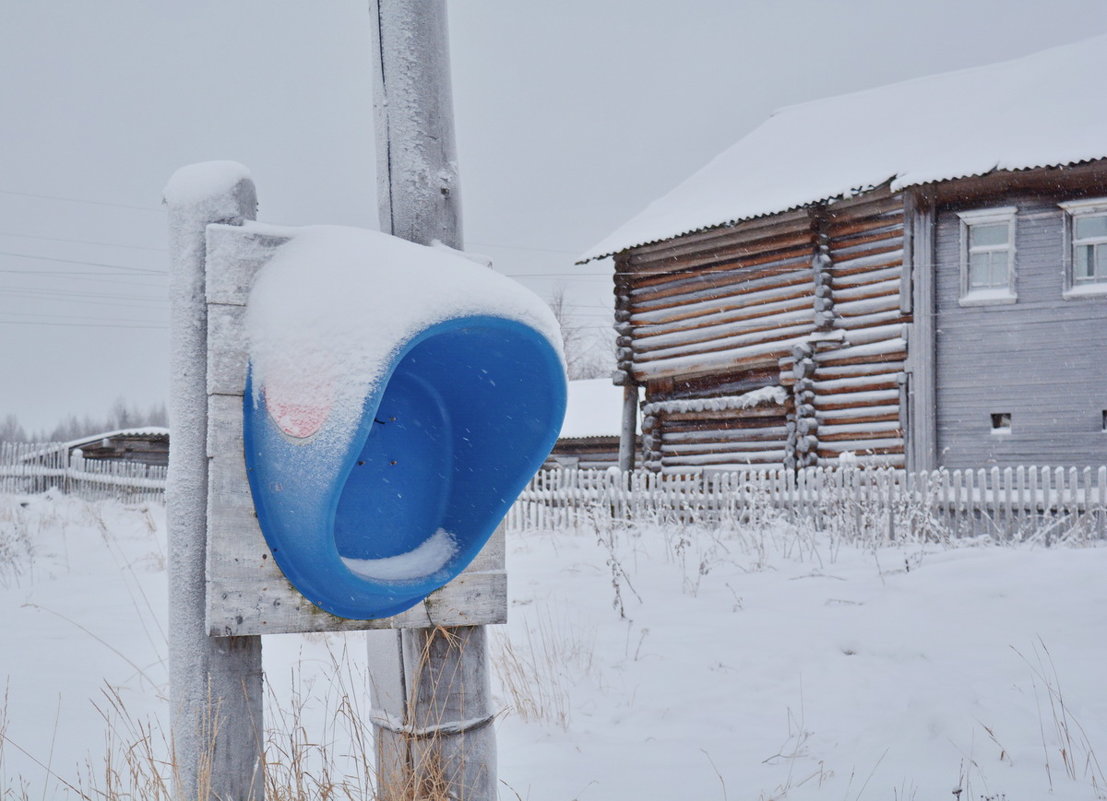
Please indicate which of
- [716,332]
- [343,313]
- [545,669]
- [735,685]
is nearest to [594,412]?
[716,332]

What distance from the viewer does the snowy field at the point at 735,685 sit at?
131 inches

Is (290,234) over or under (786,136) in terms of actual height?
under

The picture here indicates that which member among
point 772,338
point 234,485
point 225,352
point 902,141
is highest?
point 902,141

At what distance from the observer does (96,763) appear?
3.45 m

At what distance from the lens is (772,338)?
1583 cm

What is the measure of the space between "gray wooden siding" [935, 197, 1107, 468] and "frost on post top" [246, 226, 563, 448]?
13.5 metres

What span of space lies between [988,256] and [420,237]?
1403 cm

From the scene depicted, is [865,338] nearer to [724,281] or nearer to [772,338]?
[772,338]

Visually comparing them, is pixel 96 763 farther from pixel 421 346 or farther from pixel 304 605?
pixel 421 346

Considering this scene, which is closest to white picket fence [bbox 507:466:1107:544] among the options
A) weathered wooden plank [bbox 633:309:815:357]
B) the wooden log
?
weathered wooden plank [bbox 633:309:815:357]

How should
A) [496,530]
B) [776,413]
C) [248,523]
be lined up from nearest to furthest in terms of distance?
1. [248,523]
2. [496,530]
3. [776,413]

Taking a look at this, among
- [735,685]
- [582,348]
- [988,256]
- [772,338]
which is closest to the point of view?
[735,685]

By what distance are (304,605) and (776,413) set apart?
14.8 metres

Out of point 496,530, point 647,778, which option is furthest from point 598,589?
point 496,530
